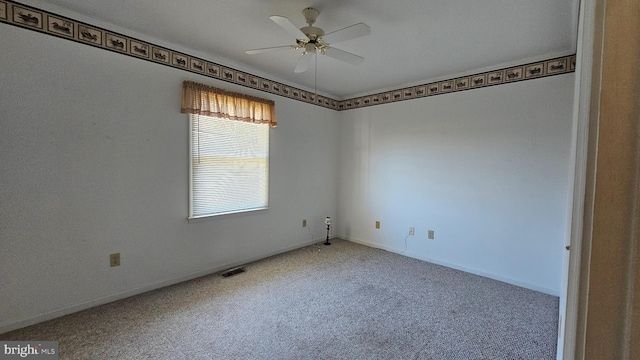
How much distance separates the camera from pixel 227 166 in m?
3.33

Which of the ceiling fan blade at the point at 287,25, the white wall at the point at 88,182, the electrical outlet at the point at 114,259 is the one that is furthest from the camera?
the electrical outlet at the point at 114,259

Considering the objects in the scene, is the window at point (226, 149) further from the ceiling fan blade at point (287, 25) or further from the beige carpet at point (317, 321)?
the ceiling fan blade at point (287, 25)

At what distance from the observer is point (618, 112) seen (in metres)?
0.32

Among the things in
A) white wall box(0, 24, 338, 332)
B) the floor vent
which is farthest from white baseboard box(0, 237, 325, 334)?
the floor vent

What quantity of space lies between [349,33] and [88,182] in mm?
2494

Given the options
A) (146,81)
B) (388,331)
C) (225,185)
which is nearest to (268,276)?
(225,185)

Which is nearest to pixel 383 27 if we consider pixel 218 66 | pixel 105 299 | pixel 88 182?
pixel 218 66

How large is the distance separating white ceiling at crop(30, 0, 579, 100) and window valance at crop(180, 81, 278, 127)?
0.38 m

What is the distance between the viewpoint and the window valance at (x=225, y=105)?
2.93 metres

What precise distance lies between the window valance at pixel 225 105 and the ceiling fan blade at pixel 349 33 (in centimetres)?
153

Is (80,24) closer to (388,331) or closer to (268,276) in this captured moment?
(268,276)

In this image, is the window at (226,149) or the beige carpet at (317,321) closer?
the beige carpet at (317,321)

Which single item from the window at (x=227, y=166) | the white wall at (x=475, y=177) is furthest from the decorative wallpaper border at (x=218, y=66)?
the window at (x=227, y=166)

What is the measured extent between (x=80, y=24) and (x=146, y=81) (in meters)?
0.60
